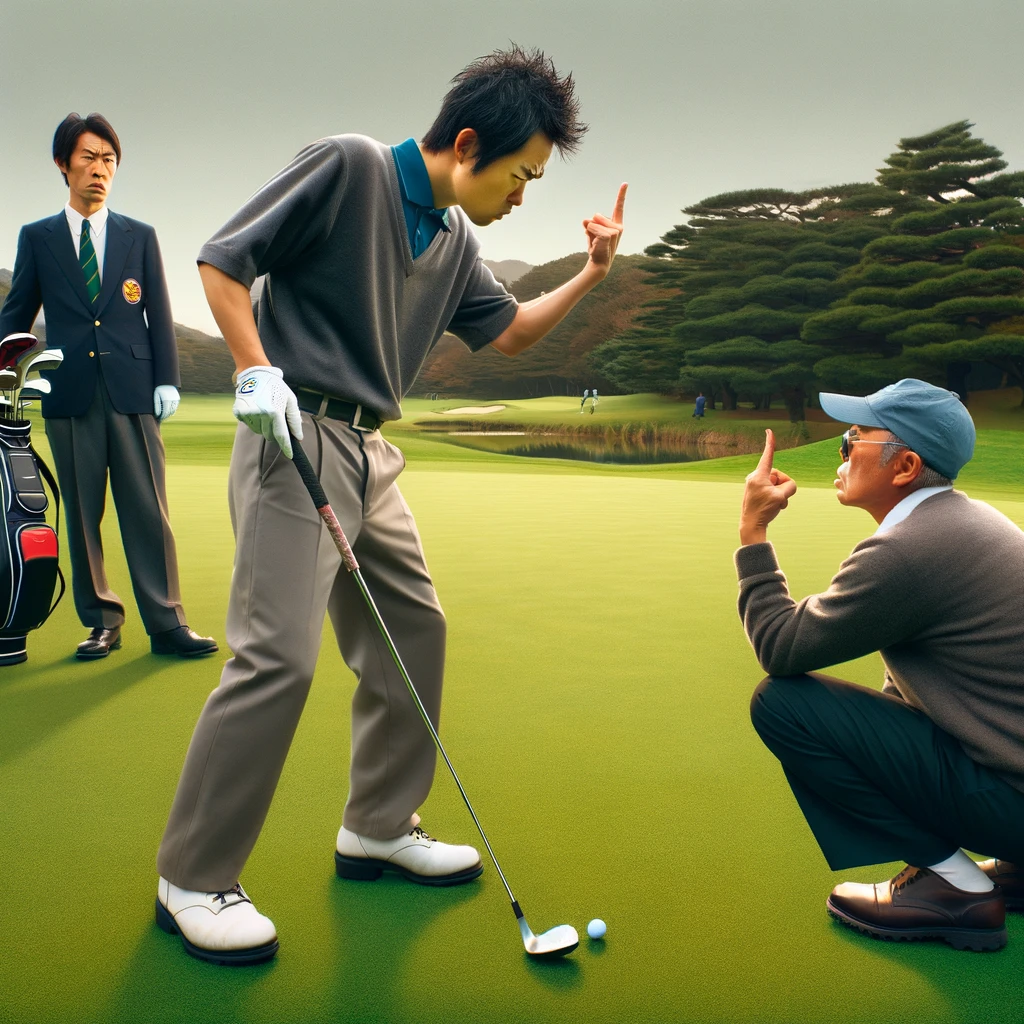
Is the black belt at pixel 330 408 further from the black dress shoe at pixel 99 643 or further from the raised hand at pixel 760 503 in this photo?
the black dress shoe at pixel 99 643

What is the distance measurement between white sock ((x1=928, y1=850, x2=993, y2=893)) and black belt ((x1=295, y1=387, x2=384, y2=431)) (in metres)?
1.37

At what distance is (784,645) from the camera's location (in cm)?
198

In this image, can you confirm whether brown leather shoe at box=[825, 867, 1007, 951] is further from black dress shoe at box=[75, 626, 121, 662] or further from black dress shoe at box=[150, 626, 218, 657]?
black dress shoe at box=[75, 626, 121, 662]

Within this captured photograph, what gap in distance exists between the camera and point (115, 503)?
13.1 feet

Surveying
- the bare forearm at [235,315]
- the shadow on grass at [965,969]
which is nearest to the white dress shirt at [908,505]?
the shadow on grass at [965,969]

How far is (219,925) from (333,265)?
1206 millimetres

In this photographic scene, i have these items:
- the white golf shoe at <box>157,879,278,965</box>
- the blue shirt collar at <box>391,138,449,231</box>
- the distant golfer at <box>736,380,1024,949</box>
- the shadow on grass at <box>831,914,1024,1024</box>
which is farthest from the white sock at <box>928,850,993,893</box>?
the blue shirt collar at <box>391,138,449,231</box>

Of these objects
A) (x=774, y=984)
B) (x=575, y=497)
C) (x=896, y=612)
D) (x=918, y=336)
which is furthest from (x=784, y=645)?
(x=918, y=336)

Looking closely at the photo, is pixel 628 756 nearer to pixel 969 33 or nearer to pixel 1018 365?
pixel 1018 365

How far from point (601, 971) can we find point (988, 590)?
930mm

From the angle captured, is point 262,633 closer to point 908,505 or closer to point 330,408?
point 330,408

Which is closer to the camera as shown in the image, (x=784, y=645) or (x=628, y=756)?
(x=784, y=645)

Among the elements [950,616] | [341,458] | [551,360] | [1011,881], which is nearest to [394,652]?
[341,458]

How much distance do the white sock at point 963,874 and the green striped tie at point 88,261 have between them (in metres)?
3.53
